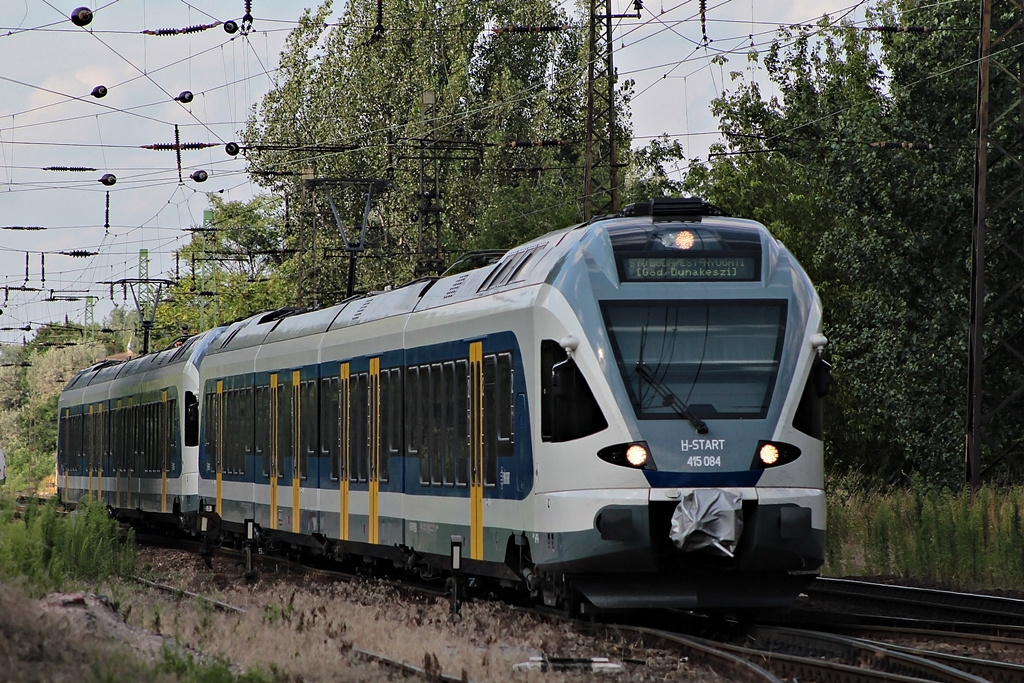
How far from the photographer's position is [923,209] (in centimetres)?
3253

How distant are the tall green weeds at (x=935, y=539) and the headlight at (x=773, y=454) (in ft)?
22.9

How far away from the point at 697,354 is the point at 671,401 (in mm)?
491

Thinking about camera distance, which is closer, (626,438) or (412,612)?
(626,438)

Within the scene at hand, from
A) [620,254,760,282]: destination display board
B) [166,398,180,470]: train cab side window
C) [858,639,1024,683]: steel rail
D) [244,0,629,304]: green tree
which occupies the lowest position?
[858,639,1024,683]: steel rail

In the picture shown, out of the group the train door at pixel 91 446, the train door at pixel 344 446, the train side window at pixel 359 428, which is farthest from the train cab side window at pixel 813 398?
the train door at pixel 91 446

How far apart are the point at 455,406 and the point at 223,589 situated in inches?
241

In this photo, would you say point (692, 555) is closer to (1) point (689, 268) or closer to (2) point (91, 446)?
(1) point (689, 268)

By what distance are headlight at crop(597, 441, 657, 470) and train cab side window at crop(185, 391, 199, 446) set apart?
16727mm

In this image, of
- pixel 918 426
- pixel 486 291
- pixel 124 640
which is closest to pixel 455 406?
pixel 486 291

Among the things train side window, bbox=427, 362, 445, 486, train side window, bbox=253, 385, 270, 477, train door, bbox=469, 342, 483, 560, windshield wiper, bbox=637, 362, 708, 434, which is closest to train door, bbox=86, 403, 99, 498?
train side window, bbox=253, 385, 270, 477

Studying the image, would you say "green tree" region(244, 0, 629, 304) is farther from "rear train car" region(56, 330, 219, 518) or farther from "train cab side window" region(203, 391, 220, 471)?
"train cab side window" region(203, 391, 220, 471)

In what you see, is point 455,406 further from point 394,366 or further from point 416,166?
point 416,166

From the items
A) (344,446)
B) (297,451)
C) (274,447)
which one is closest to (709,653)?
(344,446)

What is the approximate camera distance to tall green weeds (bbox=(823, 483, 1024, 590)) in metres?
19.4
